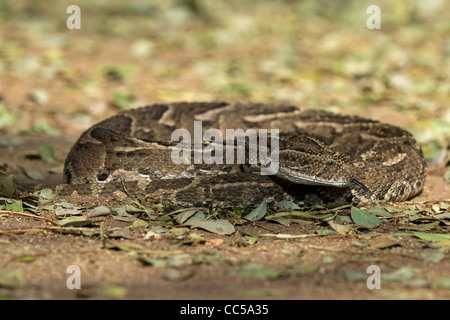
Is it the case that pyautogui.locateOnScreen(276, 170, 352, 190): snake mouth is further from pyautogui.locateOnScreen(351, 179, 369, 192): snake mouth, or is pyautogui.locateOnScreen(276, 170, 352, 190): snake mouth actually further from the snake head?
pyautogui.locateOnScreen(351, 179, 369, 192): snake mouth

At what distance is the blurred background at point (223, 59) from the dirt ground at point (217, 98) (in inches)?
1.8

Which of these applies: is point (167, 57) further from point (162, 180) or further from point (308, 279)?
point (308, 279)

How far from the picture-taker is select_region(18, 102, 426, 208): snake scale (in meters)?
6.46

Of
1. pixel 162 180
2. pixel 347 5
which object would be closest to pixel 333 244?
pixel 162 180

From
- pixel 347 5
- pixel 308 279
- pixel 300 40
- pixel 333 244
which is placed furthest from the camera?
pixel 347 5

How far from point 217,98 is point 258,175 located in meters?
5.59

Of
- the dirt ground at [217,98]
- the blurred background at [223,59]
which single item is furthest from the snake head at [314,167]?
the blurred background at [223,59]

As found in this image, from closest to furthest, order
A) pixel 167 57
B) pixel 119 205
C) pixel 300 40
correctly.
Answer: pixel 119 205 → pixel 167 57 → pixel 300 40

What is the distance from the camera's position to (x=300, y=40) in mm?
16406

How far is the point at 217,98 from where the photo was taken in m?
12.1

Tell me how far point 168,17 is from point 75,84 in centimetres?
642

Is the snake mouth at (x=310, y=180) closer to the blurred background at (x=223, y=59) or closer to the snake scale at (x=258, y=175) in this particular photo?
the snake scale at (x=258, y=175)

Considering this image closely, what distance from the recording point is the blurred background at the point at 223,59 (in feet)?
37.7

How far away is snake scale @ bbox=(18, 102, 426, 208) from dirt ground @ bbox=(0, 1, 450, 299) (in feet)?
1.19
